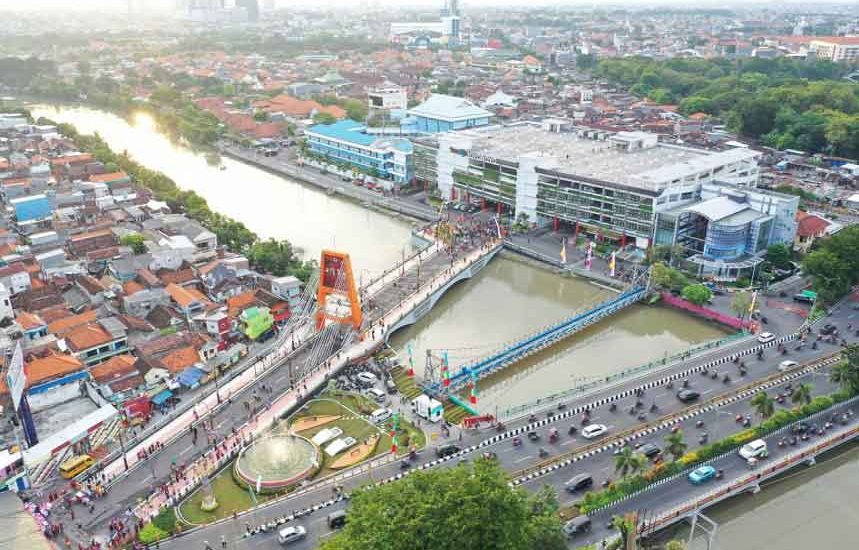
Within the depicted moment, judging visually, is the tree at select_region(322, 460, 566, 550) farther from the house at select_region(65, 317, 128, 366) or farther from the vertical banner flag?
the vertical banner flag

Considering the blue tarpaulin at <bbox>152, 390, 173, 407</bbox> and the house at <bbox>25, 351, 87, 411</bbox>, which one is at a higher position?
the house at <bbox>25, 351, 87, 411</bbox>

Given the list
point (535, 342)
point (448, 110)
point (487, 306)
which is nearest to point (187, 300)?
point (487, 306)

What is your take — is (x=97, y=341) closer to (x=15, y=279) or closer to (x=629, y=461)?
(x=15, y=279)

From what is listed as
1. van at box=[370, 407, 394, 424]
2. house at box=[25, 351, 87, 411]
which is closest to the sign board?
house at box=[25, 351, 87, 411]

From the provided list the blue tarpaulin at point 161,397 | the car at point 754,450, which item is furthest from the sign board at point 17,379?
the car at point 754,450

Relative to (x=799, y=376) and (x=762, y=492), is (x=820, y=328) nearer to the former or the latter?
(x=799, y=376)
